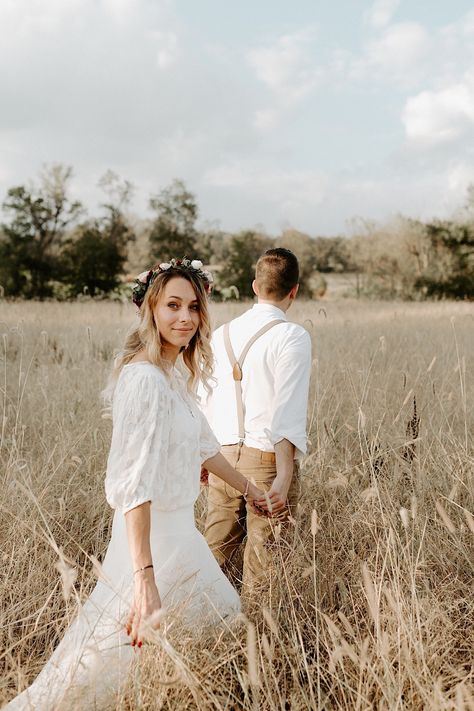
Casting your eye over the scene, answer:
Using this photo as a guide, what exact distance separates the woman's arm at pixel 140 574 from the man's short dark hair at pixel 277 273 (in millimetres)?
1311

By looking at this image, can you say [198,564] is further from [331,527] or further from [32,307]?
[32,307]

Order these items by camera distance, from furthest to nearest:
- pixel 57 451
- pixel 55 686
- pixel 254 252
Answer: pixel 254 252
pixel 57 451
pixel 55 686

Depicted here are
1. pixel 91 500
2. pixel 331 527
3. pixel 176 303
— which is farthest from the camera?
pixel 91 500

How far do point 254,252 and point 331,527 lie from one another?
70.3 feet

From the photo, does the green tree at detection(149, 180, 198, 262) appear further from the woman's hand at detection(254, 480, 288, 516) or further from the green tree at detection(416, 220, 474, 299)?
the woman's hand at detection(254, 480, 288, 516)

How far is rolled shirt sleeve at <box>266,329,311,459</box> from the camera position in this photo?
2.72 meters

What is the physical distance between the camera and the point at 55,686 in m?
1.85

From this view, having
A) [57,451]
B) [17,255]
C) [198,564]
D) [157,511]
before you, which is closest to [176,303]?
[157,511]

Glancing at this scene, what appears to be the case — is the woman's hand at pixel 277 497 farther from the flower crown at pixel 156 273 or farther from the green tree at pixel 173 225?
the green tree at pixel 173 225

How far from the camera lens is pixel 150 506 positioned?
1948 millimetres

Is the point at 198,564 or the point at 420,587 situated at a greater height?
the point at 198,564

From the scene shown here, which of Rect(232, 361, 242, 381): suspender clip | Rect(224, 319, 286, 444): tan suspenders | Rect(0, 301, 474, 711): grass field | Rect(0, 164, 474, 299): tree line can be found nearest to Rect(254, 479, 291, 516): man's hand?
Rect(0, 301, 474, 711): grass field

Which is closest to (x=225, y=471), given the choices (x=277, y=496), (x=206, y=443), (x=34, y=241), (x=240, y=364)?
(x=206, y=443)

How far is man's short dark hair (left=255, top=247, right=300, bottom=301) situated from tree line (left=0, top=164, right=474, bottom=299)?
14.7 meters
